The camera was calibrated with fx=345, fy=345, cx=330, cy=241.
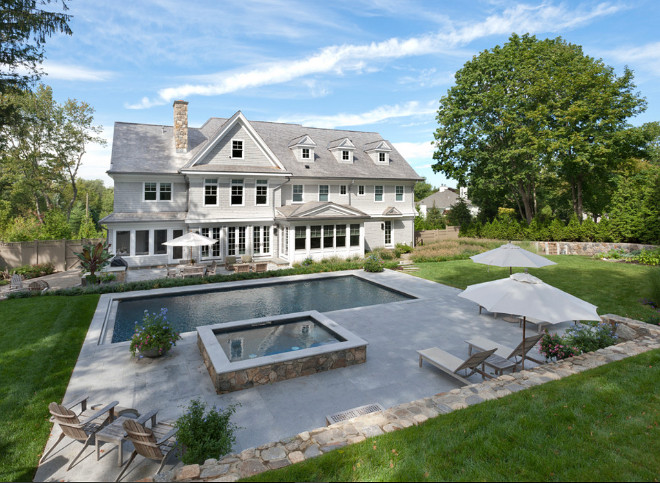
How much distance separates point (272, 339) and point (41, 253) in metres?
20.1

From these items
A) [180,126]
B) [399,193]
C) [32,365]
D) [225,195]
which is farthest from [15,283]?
[399,193]

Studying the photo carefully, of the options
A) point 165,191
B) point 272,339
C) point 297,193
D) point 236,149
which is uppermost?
point 236,149

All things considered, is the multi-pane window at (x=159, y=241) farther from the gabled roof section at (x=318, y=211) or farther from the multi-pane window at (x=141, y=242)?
the gabled roof section at (x=318, y=211)

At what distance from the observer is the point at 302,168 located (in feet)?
90.8

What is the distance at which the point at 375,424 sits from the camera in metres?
5.44

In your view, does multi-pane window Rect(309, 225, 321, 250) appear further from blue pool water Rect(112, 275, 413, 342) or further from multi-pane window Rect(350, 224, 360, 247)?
blue pool water Rect(112, 275, 413, 342)

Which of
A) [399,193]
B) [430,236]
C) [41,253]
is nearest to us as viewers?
[41,253]

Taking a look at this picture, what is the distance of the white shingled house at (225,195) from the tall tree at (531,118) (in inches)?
558

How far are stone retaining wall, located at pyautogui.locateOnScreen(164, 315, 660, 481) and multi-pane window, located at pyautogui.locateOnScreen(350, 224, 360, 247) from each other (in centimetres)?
1925

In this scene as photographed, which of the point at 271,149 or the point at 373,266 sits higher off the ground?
the point at 271,149

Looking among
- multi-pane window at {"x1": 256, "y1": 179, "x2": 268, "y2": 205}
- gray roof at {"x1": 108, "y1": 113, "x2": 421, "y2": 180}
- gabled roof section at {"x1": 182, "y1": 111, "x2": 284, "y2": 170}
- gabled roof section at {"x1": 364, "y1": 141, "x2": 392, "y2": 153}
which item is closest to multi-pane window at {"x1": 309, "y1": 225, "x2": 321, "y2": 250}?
multi-pane window at {"x1": 256, "y1": 179, "x2": 268, "y2": 205}

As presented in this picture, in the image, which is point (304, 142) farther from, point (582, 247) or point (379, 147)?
point (582, 247)

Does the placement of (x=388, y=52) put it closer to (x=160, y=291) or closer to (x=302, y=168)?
(x=302, y=168)

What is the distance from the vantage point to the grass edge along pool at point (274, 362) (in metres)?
7.78
